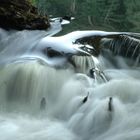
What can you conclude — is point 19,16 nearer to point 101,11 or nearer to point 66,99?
point 66,99

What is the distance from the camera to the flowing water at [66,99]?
700 centimetres

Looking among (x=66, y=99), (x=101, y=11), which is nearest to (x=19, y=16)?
(x=66, y=99)

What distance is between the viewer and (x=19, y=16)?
11.2 m

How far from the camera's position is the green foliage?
48.6 feet

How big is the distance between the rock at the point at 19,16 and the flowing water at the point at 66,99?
1788 mm

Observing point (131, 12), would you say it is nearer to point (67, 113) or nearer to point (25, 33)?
point (25, 33)

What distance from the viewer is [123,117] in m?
7.17

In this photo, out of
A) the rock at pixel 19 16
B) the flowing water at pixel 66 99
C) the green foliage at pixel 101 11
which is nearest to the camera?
the flowing water at pixel 66 99

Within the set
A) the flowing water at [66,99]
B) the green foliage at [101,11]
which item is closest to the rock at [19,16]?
Result: the green foliage at [101,11]

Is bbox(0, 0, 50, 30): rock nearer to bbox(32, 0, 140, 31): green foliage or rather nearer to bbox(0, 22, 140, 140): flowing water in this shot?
bbox(32, 0, 140, 31): green foliage

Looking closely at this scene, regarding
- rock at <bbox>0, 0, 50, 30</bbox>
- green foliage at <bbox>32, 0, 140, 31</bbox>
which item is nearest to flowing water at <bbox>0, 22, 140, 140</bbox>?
rock at <bbox>0, 0, 50, 30</bbox>

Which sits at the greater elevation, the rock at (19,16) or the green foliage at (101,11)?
the rock at (19,16)

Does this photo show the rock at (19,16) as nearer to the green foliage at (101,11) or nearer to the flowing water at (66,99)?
the green foliage at (101,11)

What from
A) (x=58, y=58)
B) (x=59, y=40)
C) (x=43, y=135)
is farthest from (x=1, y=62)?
(x=43, y=135)
